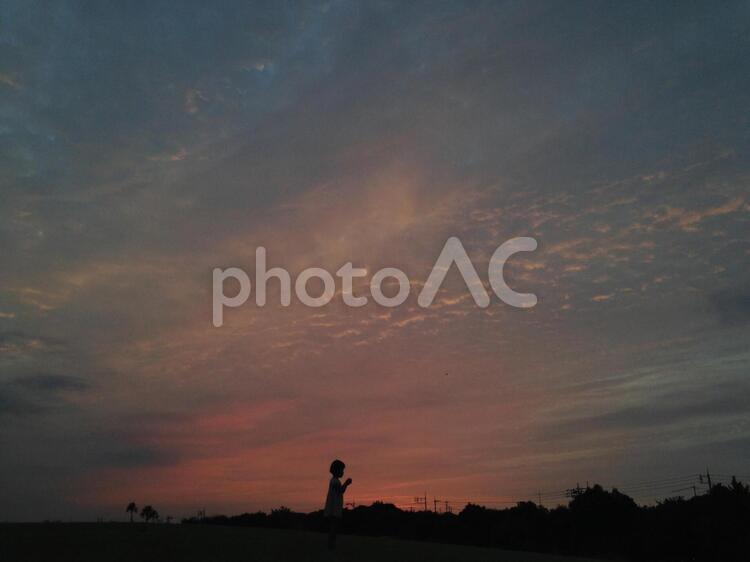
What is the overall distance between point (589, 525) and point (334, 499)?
5022 centimetres

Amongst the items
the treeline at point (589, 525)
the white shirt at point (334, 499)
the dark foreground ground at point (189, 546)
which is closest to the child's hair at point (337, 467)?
the white shirt at point (334, 499)

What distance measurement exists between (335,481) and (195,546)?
431 centimetres

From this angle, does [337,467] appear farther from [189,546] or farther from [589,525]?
[589,525]

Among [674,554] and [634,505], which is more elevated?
[634,505]

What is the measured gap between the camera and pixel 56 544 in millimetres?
18500

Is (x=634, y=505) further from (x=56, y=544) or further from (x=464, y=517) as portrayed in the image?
(x=56, y=544)

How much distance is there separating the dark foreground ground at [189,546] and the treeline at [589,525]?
73.8ft

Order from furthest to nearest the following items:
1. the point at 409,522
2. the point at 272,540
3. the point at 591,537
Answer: the point at 409,522 < the point at 591,537 < the point at 272,540

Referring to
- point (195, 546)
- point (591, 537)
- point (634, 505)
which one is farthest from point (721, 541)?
point (195, 546)

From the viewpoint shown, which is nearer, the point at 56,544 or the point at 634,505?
the point at 56,544

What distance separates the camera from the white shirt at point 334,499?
19008 mm

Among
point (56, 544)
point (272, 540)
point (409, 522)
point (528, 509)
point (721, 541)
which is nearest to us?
point (56, 544)

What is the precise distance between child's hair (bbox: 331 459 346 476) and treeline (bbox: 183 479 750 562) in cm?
2659

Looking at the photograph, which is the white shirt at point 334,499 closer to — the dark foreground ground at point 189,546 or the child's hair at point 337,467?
the child's hair at point 337,467
